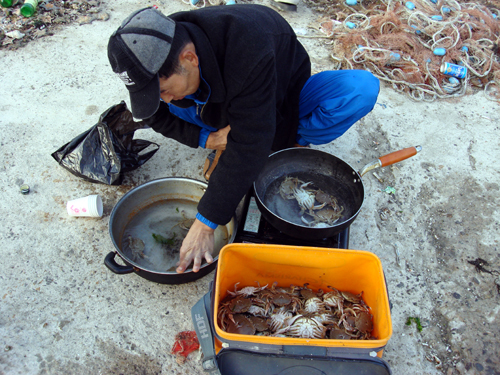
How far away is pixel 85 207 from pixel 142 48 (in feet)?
4.26

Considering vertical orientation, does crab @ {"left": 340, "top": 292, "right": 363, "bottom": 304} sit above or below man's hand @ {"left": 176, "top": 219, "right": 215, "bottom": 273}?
below

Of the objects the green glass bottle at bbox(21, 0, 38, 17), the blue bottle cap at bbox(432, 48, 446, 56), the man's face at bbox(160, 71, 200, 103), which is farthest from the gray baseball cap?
the green glass bottle at bbox(21, 0, 38, 17)

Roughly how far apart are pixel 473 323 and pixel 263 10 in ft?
6.97

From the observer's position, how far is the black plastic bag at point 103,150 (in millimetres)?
2158

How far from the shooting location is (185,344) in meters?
1.72

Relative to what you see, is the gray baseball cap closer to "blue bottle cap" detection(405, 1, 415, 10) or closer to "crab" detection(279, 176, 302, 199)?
"crab" detection(279, 176, 302, 199)

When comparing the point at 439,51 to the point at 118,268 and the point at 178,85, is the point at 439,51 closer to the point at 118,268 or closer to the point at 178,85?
the point at 178,85

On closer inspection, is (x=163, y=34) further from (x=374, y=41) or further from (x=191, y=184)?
(x=374, y=41)

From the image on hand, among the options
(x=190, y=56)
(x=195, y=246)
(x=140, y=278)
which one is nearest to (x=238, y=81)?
(x=190, y=56)

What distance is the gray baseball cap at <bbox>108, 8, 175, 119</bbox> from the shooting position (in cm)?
121

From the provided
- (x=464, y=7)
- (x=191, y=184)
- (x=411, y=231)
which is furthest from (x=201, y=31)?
(x=464, y=7)

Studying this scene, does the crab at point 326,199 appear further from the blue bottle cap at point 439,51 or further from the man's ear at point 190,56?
the blue bottle cap at point 439,51

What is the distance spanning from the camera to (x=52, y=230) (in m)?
2.13

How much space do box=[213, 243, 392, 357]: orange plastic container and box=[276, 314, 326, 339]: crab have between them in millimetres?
220
